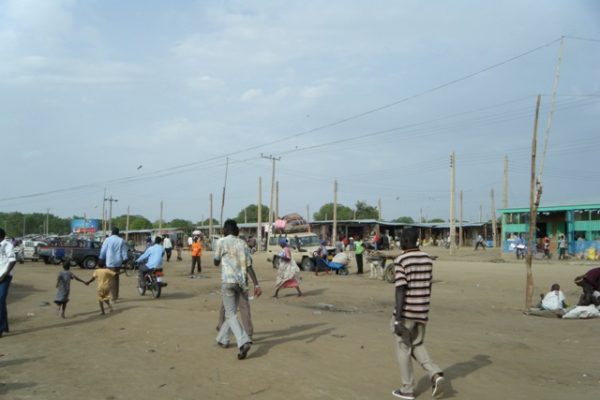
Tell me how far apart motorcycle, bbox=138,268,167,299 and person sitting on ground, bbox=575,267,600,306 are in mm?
10628

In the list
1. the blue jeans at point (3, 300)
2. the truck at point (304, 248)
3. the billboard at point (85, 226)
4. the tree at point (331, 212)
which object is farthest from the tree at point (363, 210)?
the blue jeans at point (3, 300)

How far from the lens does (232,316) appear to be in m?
7.28

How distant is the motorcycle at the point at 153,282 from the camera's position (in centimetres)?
1447

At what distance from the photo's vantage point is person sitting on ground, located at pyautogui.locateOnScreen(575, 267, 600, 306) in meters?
11.8

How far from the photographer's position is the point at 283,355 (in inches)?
288

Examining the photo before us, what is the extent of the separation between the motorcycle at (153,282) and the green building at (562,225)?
25712mm

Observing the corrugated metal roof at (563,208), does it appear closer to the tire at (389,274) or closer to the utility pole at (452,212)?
the utility pole at (452,212)

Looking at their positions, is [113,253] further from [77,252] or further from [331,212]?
[331,212]

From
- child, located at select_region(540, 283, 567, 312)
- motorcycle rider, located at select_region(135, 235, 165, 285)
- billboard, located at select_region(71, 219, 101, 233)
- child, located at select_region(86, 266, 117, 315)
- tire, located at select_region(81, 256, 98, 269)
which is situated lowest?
tire, located at select_region(81, 256, 98, 269)

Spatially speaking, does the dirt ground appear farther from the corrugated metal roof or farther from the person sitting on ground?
the corrugated metal roof

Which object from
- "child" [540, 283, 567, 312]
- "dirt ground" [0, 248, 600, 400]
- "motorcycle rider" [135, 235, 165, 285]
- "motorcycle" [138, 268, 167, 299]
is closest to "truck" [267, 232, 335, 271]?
"motorcycle" [138, 268, 167, 299]

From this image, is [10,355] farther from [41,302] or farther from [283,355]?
[41,302]

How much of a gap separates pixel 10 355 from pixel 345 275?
1826cm

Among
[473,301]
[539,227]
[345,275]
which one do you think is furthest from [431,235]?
[473,301]
